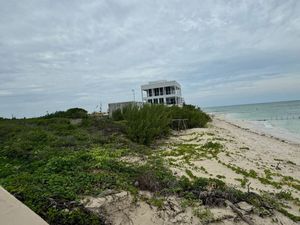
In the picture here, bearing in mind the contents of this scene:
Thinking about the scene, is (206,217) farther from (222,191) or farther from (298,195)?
(298,195)

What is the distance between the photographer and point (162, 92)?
39.5 metres

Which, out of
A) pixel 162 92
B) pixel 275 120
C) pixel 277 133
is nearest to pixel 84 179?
pixel 277 133

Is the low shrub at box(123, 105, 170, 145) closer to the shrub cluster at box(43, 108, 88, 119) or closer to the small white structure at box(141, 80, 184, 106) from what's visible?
the shrub cluster at box(43, 108, 88, 119)

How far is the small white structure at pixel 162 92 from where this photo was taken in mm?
38750

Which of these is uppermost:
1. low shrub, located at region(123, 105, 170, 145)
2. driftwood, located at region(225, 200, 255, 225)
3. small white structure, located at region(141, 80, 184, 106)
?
small white structure, located at region(141, 80, 184, 106)

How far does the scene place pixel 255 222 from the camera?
4.33 meters

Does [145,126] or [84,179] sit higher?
[145,126]

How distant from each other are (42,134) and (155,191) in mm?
6788

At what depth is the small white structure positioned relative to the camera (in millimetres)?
38750

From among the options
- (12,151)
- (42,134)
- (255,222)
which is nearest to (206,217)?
(255,222)

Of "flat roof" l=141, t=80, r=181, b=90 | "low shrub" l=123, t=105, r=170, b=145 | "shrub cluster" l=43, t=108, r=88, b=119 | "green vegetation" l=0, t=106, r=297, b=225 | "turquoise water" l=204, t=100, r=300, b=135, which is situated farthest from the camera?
"flat roof" l=141, t=80, r=181, b=90

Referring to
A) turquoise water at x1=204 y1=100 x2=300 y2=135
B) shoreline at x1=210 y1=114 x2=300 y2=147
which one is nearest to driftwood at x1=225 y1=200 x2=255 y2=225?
shoreline at x1=210 y1=114 x2=300 y2=147

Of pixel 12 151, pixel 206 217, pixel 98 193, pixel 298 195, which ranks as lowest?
pixel 298 195

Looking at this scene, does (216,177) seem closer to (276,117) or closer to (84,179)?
(84,179)
